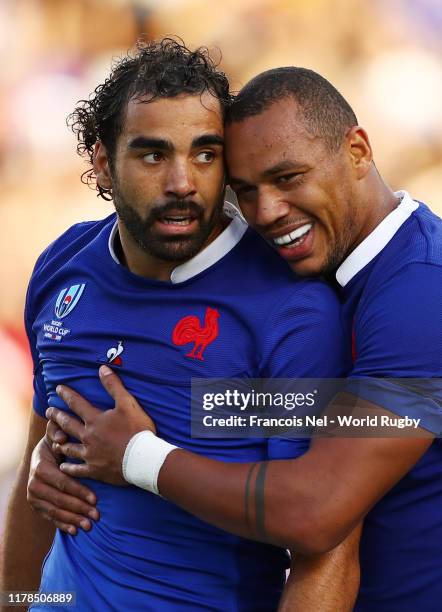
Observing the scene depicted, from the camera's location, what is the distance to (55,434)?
2.06 meters

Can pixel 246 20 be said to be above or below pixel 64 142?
above

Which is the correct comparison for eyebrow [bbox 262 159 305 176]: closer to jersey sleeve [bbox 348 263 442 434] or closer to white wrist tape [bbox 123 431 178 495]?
jersey sleeve [bbox 348 263 442 434]

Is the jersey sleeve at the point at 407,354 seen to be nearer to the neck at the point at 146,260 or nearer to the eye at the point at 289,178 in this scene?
the eye at the point at 289,178

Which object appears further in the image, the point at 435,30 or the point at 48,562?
the point at 435,30

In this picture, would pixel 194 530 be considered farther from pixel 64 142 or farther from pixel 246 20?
pixel 246 20

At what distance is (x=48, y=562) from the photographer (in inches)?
81.9

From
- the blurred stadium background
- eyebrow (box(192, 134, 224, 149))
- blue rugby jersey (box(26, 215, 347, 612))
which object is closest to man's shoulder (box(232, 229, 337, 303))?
blue rugby jersey (box(26, 215, 347, 612))

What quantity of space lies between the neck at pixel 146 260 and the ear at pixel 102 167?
9 centimetres

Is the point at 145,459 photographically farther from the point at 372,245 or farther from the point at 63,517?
the point at 372,245

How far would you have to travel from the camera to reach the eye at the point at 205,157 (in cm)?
192

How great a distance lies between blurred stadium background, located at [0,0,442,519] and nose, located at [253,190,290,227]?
9.79ft

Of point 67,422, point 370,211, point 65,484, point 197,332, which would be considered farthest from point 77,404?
point 370,211

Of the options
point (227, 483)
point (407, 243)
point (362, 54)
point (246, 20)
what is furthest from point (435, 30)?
point (227, 483)

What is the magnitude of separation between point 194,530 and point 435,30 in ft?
12.8
